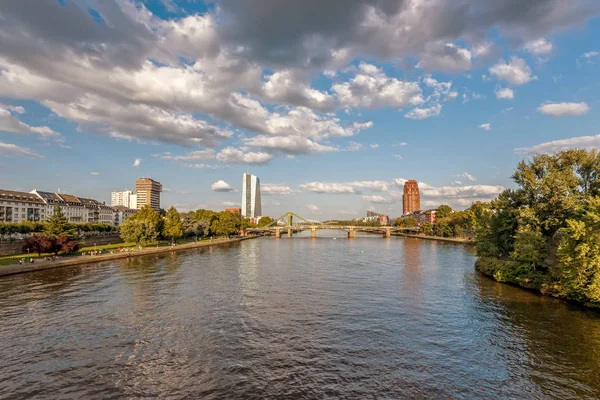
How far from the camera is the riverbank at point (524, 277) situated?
1455 inches

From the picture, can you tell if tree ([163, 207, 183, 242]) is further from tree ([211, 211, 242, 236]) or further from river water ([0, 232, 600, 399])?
river water ([0, 232, 600, 399])

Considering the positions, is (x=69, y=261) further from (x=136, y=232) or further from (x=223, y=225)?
(x=223, y=225)

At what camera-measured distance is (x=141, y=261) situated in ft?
231

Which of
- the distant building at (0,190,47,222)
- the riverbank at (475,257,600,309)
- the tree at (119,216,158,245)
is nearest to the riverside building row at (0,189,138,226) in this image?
the distant building at (0,190,47,222)

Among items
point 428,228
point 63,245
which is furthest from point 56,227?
point 428,228

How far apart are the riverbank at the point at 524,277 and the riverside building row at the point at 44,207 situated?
118 m

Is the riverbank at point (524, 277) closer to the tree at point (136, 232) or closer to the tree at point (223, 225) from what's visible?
the tree at point (136, 232)

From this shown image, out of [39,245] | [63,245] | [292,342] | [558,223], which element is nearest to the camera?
[292,342]

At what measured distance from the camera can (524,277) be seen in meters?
43.5

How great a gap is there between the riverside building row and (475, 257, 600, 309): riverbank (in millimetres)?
118374

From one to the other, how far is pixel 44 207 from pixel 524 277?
16491 centimetres

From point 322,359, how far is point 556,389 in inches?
509

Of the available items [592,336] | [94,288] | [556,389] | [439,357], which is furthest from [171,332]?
[592,336]

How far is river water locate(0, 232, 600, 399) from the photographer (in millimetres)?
18250
